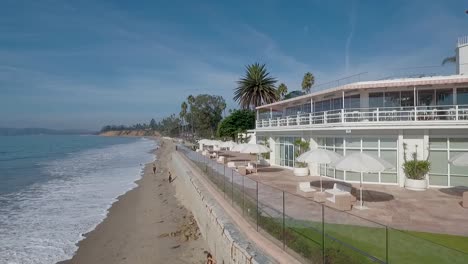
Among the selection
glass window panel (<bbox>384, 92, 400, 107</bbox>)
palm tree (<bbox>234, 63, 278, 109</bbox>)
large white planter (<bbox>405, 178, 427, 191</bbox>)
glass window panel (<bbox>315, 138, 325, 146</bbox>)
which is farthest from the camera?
palm tree (<bbox>234, 63, 278, 109</bbox>)

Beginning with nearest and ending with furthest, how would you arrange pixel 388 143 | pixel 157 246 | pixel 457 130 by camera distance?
1. pixel 157 246
2. pixel 457 130
3. pixel 388 143

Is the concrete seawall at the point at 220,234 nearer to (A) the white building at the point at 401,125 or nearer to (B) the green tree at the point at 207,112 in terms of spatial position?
(A) the white building at the point at 401,125

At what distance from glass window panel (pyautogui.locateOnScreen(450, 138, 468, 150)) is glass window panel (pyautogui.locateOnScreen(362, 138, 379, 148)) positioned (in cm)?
352

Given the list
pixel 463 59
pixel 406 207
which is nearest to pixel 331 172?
pixel 406 207

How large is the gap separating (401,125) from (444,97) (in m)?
3.95

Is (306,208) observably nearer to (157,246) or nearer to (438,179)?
(157,246)

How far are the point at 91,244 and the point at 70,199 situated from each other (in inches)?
459

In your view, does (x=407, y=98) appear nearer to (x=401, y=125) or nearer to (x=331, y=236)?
(x=401, y=125)

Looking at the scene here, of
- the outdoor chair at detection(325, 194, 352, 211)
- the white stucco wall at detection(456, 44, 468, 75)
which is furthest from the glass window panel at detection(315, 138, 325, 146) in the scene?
the white stucco wall at detection(456, 44, 468, 75)

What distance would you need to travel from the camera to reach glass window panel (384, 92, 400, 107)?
65.1 feet

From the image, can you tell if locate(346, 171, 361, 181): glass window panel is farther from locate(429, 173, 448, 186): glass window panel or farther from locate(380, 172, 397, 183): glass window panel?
locate(429, 173, 448, 186): glass window panel

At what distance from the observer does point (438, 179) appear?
57.6ft

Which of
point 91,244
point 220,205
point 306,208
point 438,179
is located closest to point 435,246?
point 306,208

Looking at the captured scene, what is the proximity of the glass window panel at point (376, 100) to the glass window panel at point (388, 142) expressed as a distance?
250 centimetres
